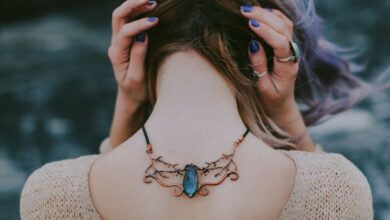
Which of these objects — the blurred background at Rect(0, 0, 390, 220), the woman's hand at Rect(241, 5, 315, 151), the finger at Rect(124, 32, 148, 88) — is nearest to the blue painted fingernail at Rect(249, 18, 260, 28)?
the woman's hand at Rect(241, 5, 315, 151)

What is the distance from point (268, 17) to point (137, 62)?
0.97ft

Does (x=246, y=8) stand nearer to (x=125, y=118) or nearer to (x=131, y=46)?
(x=131, y=46)

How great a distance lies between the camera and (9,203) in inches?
97.0

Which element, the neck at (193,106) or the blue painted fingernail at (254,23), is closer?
the neck at (193,106)

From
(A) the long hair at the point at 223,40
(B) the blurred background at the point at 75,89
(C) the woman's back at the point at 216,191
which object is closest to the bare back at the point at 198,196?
(C) the woman's back at the point at 216,191

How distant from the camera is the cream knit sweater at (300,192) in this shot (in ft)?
3.92

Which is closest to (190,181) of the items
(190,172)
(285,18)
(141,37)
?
(190,172)

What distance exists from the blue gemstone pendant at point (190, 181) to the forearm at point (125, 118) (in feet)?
1.52

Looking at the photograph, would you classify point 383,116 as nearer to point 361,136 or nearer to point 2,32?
point 361,136

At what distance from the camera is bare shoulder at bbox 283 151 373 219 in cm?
119

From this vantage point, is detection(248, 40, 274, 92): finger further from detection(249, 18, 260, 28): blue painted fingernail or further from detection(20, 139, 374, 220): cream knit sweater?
detection(20, 139, 374, 220): cream knit sweater

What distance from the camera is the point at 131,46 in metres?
1.40

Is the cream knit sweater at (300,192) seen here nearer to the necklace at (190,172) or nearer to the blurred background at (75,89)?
the necklace at (190,172)

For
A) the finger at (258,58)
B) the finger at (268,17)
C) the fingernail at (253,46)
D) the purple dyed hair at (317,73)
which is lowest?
the purple dyed hair at (317,73)
